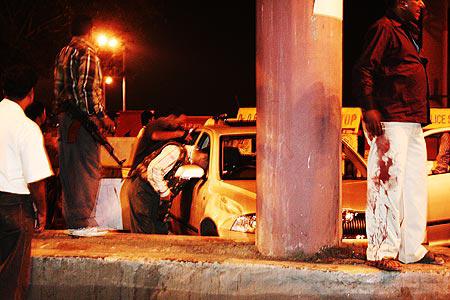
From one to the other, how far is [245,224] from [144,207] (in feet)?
6.17

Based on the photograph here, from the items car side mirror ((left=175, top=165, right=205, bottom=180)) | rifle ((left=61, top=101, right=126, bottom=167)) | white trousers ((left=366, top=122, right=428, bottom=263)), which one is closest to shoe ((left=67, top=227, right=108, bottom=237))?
rifle ((left=61, top=101, right=126, bottom=167))

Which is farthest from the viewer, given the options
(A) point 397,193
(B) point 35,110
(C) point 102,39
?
(C) point 102,39

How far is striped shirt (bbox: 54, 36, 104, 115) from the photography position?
240 inches

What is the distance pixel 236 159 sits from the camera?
848 centimetres

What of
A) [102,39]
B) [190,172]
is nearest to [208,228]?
[190,172]

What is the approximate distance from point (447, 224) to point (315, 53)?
3.58 meters

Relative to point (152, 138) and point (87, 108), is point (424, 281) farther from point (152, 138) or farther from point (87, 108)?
point (152, 138)

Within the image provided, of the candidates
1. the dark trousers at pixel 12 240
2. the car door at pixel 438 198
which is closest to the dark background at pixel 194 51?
the car door at pixel 438 198

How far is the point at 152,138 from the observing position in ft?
28.1

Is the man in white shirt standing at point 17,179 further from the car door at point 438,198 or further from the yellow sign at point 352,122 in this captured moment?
the yellow sign at point 352,122

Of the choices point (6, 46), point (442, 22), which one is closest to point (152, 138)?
point (442, 22)

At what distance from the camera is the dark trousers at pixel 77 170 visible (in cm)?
614

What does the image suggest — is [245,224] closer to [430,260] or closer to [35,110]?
[430,260]

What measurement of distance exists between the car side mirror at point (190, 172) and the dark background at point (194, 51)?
23058mm
